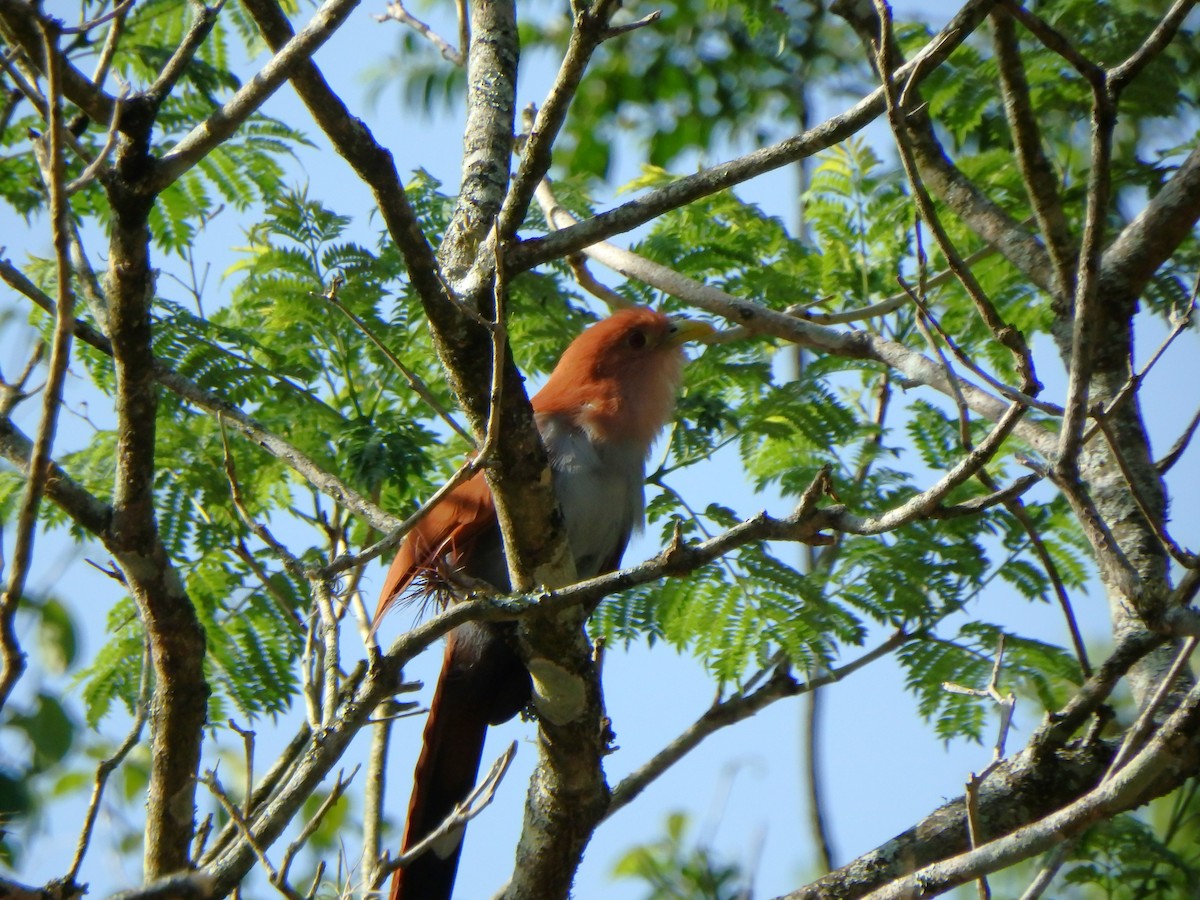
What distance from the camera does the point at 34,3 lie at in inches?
92.1

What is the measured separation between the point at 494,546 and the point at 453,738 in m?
0.65

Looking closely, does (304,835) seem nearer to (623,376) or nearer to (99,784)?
(99,784)

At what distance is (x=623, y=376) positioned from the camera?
461cm

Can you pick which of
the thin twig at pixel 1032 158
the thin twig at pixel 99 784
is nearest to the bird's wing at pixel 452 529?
the thin twig at pixel 99 784

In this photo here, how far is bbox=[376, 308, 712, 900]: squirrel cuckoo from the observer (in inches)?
164

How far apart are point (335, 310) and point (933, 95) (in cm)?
231

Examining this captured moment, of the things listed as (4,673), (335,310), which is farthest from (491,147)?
(4,673)

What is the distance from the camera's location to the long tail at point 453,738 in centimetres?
418

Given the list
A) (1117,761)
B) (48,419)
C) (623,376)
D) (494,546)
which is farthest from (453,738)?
(48,419)

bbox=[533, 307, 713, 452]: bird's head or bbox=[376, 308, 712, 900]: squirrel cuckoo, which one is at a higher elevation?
bbox=[533, 307, 713, 452]: bird's head

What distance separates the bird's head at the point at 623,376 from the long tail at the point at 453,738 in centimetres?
81

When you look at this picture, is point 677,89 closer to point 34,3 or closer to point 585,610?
point 585,610

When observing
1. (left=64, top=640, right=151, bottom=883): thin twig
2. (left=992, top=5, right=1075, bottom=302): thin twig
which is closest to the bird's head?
(left=992, top=5, right=1075, bottom=302): thin twig

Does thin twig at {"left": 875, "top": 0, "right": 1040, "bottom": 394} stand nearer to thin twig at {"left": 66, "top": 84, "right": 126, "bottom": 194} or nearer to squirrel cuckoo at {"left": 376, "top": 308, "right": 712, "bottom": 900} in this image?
thin twig at {"left": 66, "top": 84, "right": 126, "bottom": 194}
